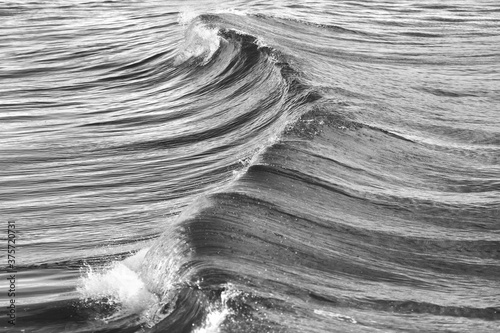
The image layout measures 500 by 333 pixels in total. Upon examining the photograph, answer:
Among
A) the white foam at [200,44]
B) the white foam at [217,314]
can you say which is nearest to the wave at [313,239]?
the white foam at [217,314]

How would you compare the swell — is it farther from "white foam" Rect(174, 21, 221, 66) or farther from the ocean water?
"white foam" Rect(174, 21, 221, 66)

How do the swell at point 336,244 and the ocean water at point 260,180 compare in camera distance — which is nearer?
the swell at point 336,244

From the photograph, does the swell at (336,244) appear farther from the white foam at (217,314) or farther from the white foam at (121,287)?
the white foam at (121,287)

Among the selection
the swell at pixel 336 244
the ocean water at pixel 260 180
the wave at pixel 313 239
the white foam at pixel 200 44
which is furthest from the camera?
the white foam at pixel 200 44

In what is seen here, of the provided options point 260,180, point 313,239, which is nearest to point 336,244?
point 313,239

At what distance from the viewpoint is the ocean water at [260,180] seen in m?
6.96

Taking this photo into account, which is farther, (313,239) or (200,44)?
(200,44)

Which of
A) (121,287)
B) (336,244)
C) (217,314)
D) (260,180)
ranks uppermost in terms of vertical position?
(260,180)

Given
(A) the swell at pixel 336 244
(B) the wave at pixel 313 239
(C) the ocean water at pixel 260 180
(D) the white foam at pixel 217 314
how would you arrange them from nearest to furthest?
(D) the white foam at pixel 217 314 → (B) the wave at pixel 313 239 → (A) the swell at pixel 336 244 → (C) the ocean water at pixel 260 180

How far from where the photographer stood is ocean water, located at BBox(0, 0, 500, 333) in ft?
22.9

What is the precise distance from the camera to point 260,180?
8875 millimetres

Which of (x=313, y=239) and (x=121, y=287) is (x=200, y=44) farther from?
(x=121, y=287)

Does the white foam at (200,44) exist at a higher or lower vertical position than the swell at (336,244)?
higher

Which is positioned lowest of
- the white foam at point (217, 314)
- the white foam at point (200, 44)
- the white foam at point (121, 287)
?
the white foam at point (121, 287)
